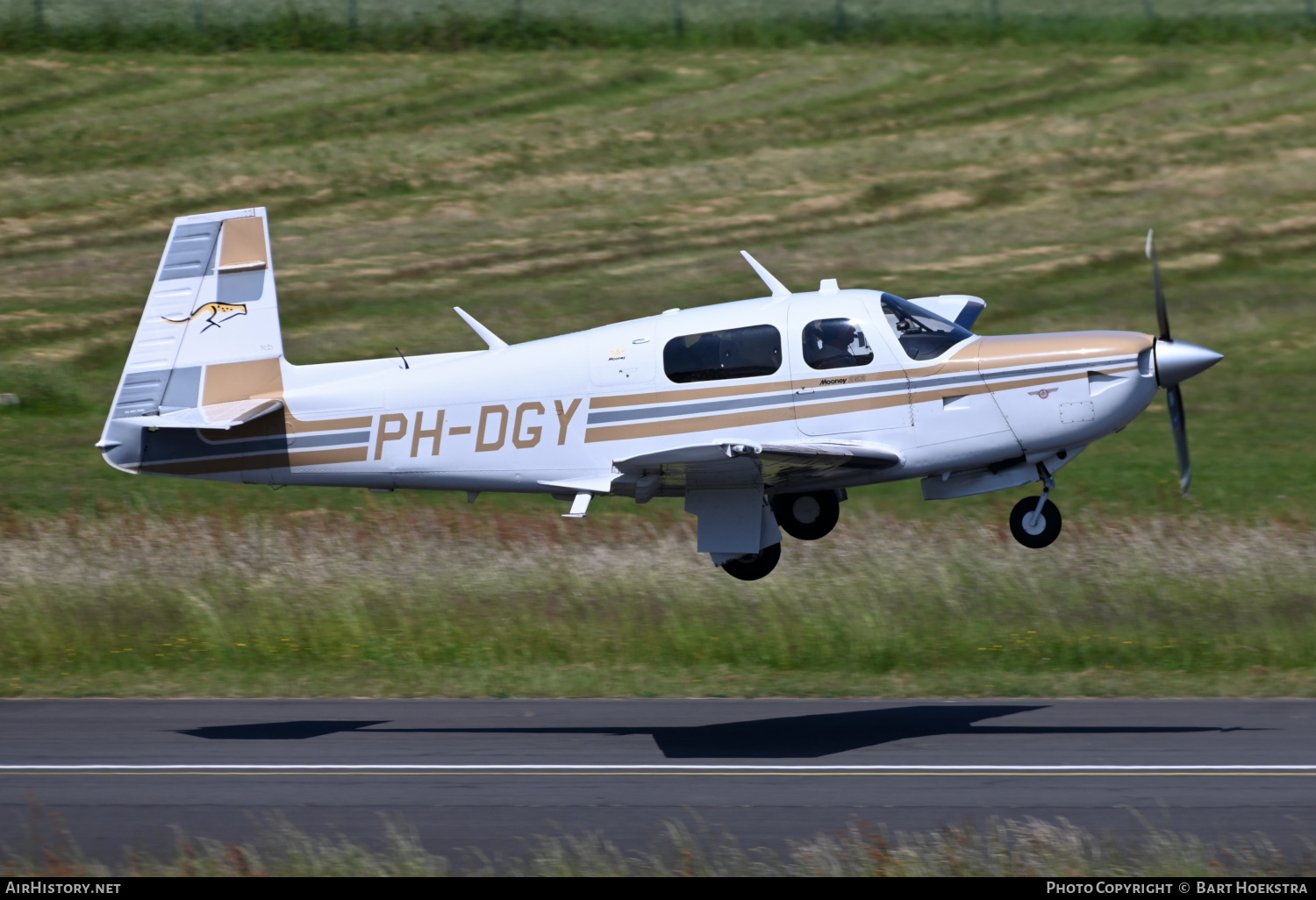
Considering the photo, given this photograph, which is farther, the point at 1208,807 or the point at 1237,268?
the point at 1237,268

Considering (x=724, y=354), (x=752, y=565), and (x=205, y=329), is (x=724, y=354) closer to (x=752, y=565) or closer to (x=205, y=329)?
(x=752, y=565)

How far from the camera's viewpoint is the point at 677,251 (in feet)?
123

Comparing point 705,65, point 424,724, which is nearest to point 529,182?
point 705,65

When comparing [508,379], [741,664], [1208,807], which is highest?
[508,379]

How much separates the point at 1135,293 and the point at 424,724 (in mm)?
22865

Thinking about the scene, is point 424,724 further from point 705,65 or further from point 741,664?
point 705,65

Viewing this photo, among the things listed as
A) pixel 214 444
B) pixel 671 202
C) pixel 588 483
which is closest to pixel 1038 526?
pixel 588 483

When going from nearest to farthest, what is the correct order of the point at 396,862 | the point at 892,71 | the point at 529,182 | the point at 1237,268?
the point at 396,862 → the point at 1237,268 → the point at 529,182 → the point at 892,71

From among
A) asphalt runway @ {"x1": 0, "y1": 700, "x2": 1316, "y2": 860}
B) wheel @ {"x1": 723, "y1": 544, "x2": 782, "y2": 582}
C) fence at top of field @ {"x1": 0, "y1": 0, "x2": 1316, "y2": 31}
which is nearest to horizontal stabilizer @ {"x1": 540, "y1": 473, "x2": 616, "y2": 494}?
wheel @ {"x1": 723, "y1": 544, "x2": 782, "y2": 582}

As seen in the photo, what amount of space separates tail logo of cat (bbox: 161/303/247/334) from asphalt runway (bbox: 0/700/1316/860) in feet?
14.3

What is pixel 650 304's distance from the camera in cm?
3456

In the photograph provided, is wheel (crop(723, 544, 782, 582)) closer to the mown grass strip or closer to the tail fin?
the tail fin

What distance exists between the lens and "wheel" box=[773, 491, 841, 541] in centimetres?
1612

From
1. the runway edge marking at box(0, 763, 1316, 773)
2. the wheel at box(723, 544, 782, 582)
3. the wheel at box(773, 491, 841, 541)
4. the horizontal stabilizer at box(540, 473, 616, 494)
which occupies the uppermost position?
the horizontal stabilizer at box(540, 473, 616, 494)
